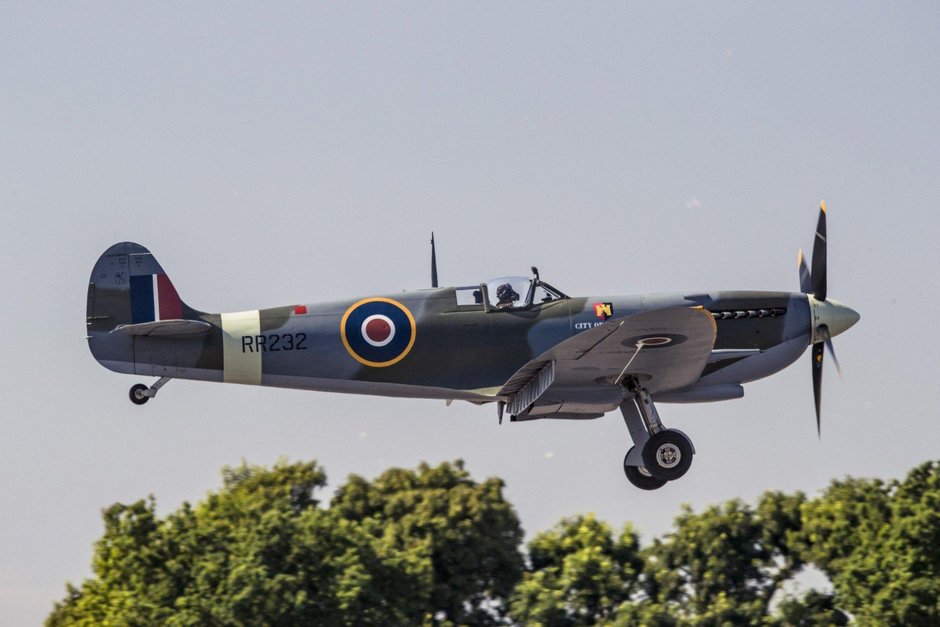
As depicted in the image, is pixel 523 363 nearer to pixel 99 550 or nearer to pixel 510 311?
pixel 510 311

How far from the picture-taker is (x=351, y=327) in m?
18.2

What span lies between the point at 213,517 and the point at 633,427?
1401cm

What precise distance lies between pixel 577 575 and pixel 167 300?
537 inches

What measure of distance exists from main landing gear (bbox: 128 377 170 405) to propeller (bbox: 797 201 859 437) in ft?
26.0

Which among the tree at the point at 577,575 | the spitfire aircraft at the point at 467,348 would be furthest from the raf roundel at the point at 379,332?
the tree at the point at 577,575

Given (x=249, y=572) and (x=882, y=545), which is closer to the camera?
(x=249, y=572)

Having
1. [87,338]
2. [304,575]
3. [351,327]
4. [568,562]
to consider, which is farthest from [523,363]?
[568,562]

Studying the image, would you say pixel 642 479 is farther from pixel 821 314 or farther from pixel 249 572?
pixel 249 572

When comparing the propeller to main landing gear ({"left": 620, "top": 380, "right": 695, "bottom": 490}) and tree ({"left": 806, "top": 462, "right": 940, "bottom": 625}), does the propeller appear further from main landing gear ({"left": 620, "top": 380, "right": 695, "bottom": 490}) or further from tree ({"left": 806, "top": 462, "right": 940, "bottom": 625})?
tree ({"left": 806, "top": 462, "right": 940, "bottom": 625})

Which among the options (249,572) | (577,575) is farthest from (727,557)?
(249,572)

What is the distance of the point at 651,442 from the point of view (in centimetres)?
1800

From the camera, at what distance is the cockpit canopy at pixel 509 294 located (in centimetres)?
1803

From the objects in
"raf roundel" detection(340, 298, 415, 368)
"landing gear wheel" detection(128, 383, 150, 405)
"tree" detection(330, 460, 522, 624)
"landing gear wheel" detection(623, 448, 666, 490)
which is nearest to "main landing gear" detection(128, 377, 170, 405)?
"landing gear wheel" detection(128, 383, 150, 405)

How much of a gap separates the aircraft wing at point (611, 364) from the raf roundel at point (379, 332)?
1.35 m
